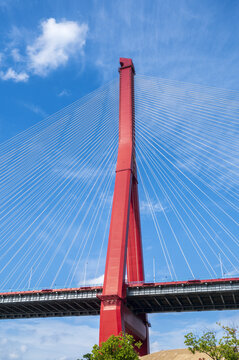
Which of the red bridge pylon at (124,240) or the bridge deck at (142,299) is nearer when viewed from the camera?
the red bridge pylon at (124,240)

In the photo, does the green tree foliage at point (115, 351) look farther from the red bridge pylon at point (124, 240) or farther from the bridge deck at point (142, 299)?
the bridge deck at point (142, 299)

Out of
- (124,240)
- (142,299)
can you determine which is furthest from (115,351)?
(142,299)

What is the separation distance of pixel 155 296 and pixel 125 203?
427 inches

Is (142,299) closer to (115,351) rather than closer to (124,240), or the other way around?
(124,240)

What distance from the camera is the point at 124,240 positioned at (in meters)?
43.8

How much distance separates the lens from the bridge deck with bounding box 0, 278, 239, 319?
4356cm

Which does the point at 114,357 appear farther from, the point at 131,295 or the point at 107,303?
the point at 131,295

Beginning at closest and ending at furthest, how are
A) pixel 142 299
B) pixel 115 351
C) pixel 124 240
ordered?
1. pixel 115 351
2. pixel 124 240
3. pixel 142 299

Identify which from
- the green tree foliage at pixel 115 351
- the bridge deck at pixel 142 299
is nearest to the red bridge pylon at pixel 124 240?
the bridge deck at pixel 142 299

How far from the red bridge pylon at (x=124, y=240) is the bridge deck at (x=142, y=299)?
2059mm

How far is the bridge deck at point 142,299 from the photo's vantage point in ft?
143

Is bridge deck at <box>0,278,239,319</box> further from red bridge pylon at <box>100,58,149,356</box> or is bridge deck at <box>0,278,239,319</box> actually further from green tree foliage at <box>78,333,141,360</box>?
green tree foliage at <box>78,333,141,360</box>

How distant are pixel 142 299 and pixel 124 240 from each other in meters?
8.15

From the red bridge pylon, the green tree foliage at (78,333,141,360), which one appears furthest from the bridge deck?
the green tree foliage at (78,333,141,360)
